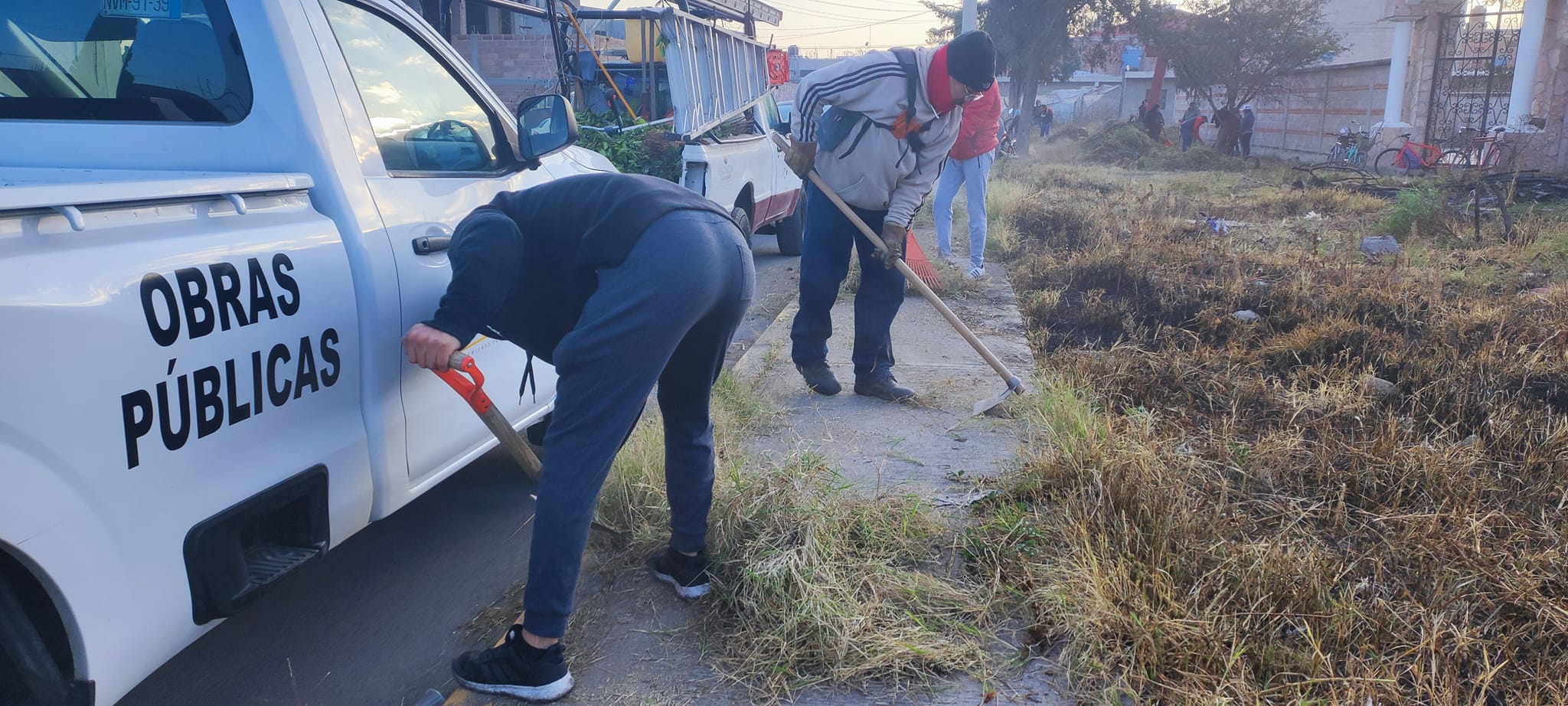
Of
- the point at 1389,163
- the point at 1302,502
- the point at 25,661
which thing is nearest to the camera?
the point at 25,661

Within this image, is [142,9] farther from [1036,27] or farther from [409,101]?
[1036,27]

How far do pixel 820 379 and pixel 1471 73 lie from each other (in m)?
20.4

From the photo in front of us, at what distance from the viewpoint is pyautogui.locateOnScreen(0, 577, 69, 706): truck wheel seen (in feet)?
5.49

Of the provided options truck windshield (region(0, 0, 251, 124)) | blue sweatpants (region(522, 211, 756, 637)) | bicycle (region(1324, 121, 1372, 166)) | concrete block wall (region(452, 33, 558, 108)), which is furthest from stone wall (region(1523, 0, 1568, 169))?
truck windshield (region(0, 0, 251, 124))

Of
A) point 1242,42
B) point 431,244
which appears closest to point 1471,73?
point 1242,42

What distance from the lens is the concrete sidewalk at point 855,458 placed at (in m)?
2.46

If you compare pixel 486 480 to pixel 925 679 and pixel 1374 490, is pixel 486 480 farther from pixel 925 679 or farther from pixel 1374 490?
pixel 1374 490

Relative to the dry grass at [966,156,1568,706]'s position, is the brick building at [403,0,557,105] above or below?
above

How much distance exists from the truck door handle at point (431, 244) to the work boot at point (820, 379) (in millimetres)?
2311

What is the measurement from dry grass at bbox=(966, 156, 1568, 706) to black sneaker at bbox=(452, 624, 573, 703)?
1216 mm

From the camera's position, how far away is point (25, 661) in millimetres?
1709

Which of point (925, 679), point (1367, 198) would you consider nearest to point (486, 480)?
point (925, 679)

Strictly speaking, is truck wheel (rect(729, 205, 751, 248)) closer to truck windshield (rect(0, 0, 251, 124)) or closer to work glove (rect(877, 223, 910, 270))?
work glove (rect(877, 223, 910, 270))

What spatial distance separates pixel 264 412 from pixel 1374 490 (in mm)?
3158
